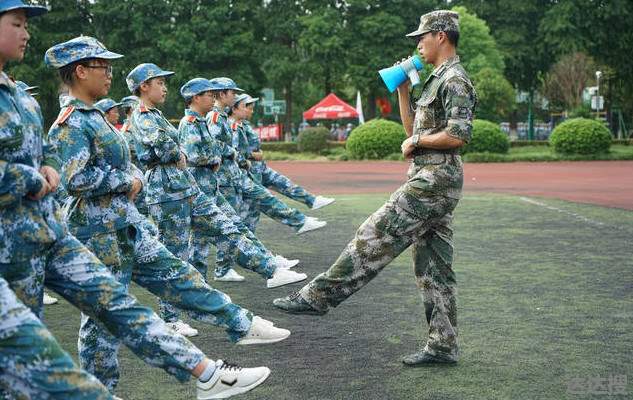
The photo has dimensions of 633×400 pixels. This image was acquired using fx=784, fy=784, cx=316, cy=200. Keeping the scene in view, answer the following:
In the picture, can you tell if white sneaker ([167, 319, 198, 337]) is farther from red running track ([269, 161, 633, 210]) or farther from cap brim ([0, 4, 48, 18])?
red running track ([269, 161, 633, 210])

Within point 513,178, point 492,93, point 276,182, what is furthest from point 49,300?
point 492,93

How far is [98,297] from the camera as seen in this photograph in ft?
11.3

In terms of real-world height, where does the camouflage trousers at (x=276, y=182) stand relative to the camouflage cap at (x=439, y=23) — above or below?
below

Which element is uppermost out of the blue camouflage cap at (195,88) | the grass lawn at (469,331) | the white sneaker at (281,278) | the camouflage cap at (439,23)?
the camouflage cap at (439,23)

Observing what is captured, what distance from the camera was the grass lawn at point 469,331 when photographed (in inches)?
178

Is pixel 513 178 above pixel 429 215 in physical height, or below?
below

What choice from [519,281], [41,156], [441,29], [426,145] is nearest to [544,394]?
[426,145]

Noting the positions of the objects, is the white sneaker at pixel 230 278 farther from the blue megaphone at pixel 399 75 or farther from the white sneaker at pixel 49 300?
the blue megaphone at pixel 399 75

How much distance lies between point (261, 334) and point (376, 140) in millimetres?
27146

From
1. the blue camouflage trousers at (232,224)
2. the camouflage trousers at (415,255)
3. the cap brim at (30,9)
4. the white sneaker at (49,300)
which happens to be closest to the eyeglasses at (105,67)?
the cap brim at (30,9)

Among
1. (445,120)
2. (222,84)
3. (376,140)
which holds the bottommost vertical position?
(376,140)

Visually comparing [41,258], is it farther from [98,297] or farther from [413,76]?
[413,76]

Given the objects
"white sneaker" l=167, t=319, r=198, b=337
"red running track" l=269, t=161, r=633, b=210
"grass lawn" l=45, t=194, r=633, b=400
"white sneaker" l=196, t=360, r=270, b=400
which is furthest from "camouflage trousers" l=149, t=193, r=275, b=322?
"red running track" l=269, t=161, r=633, b=210

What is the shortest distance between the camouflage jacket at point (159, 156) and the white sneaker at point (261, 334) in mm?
1787
